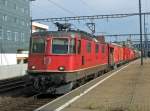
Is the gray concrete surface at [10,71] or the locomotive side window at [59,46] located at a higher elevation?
the locomotive side window at [59,46]

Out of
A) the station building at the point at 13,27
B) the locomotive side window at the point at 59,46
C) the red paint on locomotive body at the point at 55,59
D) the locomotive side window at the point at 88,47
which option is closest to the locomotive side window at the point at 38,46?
the red paint on locomotive body at the point at 55,59

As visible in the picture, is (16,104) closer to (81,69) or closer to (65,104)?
(65,104)

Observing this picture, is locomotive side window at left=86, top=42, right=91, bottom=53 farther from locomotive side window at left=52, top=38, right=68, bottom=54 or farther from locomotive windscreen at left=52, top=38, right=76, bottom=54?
locomotive side window at left=52, top=38, right=68, bottom=54

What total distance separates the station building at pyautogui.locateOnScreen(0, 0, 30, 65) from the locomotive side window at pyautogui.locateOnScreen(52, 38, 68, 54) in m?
48.9

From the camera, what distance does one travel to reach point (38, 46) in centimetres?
1898

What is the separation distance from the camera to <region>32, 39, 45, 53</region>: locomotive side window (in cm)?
1881

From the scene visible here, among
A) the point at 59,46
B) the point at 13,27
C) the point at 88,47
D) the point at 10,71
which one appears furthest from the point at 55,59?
the point at 13,27

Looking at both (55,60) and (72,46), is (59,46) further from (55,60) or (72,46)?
(55,60)

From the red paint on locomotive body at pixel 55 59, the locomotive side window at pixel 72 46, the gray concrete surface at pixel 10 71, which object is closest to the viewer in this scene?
the red paint on locomotive body at pixel 55 59

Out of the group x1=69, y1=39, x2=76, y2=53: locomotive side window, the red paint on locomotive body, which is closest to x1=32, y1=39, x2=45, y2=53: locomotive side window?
the red paint on locomotive body

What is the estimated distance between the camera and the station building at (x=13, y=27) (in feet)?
244

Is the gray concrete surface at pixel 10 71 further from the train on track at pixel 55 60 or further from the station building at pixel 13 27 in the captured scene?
the station building at pixel 13 27

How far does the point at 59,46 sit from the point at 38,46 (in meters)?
1.01

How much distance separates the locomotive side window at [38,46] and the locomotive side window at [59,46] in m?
0.51
